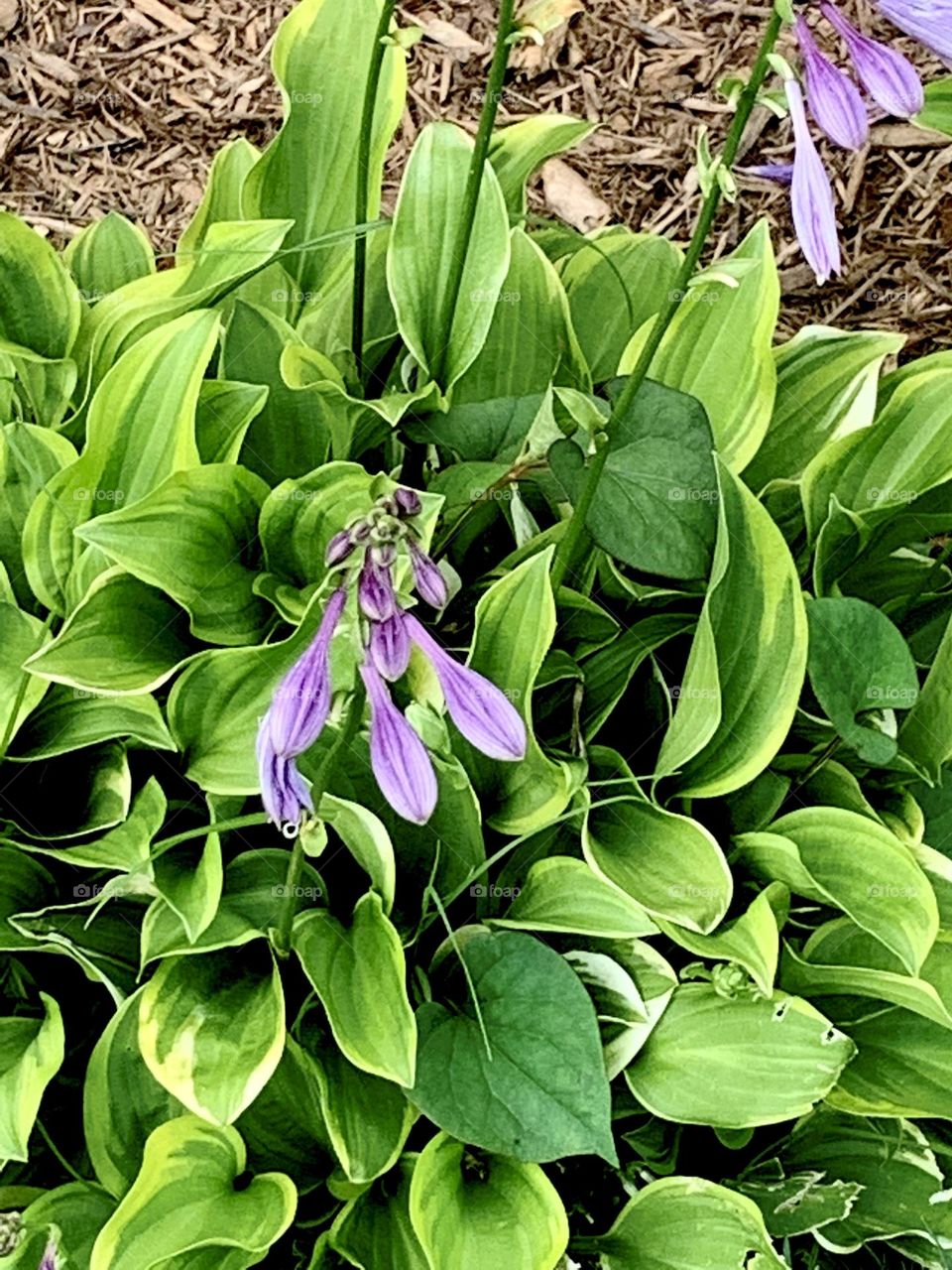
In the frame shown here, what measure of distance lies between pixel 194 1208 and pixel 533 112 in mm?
2166

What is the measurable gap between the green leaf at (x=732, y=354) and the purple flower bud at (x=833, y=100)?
1.61 ft

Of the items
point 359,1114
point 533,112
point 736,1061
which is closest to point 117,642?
point 359,1114

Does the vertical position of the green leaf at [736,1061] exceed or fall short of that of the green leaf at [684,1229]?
it exceeds it

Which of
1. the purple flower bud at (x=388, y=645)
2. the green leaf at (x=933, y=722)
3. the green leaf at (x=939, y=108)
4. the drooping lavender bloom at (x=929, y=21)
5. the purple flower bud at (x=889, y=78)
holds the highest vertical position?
the drooping lavender bloom at (x=929, y=21)

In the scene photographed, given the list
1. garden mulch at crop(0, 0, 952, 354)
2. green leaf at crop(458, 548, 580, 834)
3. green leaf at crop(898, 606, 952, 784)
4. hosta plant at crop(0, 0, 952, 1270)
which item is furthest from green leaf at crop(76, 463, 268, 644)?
garden mulch at crop(0, 0, 952, 354)

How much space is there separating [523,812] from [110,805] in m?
0.42

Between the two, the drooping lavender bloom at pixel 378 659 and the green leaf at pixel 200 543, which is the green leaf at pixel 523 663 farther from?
the drooping lavender bloom at pixel 378 659

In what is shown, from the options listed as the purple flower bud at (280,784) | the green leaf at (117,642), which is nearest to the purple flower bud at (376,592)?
the purple flower bud at (280,784)

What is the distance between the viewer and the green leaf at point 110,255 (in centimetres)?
182

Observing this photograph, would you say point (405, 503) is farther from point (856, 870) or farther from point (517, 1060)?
point (856, 870)

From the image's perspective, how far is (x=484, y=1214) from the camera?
1325 mm

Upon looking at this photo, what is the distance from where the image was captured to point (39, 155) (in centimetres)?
272

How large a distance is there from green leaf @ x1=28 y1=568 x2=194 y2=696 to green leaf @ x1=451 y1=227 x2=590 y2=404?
484 millimetres

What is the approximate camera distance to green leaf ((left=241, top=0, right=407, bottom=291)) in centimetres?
172
